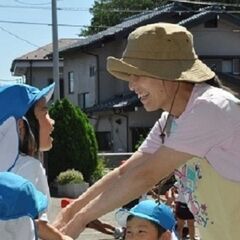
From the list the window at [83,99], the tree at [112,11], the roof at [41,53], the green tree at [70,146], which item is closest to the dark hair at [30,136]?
the green tree at [70,146]

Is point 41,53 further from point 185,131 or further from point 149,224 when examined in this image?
point 185,131

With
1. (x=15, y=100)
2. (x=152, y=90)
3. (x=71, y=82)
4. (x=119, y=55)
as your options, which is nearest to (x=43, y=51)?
(x=71, y=82)

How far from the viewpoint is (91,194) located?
3.07 metres

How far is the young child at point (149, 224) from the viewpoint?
3.90 metres

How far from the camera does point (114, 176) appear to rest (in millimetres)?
3188

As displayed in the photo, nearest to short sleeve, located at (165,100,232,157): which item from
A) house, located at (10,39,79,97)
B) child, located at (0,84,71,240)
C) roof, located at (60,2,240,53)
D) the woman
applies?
the woman

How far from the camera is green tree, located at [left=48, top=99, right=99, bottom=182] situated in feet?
63.8


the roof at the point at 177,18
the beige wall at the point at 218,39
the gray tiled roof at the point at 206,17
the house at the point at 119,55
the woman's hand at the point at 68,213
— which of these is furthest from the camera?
the beige wall at the point at 218,39

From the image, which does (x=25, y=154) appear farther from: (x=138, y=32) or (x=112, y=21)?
(x=112, y=21)

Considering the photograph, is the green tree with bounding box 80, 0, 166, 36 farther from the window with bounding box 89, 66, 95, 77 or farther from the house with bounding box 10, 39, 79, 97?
the window with bounding box 89, 66, 95, 77

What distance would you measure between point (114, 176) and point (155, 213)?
32.1 inches

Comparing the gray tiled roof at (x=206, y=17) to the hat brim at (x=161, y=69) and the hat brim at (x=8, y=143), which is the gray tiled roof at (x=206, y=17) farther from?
the hat brim at (x=161, y=69)

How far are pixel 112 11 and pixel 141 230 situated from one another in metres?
52.4

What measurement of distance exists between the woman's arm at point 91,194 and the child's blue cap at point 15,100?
0.51m
